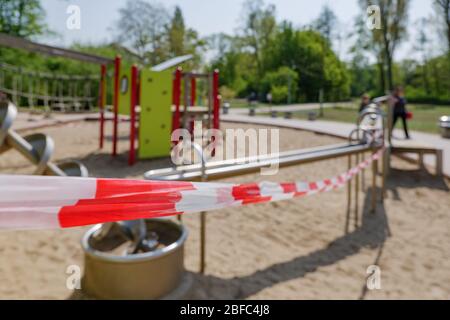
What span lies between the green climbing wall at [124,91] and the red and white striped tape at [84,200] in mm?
5539

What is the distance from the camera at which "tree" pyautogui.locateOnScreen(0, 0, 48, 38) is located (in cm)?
2247

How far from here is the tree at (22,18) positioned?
2247cm

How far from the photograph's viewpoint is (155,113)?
6.37 m

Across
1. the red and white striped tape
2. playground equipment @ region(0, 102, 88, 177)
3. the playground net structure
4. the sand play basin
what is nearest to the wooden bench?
the sand play basin

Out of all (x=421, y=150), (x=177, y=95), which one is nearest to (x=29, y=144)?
(x=177, y=95)

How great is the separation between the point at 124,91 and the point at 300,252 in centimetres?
487

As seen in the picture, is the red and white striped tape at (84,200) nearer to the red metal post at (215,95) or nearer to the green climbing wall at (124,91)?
the green climbing wall at (124,91)

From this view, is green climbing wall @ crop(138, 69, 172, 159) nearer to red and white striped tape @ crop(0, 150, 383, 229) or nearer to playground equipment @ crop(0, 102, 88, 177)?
playground equipment @ crop(0, 102, 88, 177)

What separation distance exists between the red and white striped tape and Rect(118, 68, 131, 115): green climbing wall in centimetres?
554

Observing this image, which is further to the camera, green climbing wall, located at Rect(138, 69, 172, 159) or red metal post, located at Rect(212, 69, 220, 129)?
red metal post, located at Rect(212, 69, 220, 129)

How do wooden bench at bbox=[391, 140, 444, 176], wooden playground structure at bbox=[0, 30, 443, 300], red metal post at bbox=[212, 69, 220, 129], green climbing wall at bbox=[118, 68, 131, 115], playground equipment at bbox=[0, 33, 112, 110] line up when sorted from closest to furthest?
wooden playground structure at bbox=[0, 30, 443, 300] → wooden bench at bbox=[391, 140, 444, 176] → green climbing wall at bbox=[118, 68, 131, 115] → red metal post at bbox=[212, 69, 220, 129] → playground equipment at bbox=[0, 33, 112, 110]
